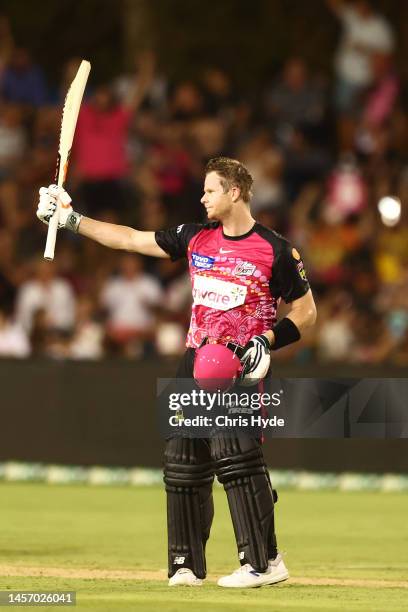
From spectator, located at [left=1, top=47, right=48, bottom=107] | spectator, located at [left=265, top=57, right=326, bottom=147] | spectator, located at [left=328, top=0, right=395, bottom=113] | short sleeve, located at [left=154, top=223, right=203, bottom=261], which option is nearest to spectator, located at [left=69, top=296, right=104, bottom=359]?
spectator, located at [left=1, top=47, right=48, bottom=107]

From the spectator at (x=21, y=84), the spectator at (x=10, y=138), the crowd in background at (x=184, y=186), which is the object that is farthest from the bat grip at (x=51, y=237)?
the spectator at (x=21, y=84)

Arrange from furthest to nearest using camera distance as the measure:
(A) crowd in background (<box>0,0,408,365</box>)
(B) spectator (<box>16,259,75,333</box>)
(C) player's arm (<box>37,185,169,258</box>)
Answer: (B) spectator (<box>16,259,75,333</box>) < (A) crowd in background (<box>0,0,408,365</box>) < (C) player's arm (<box>37,185,169,258</box>)

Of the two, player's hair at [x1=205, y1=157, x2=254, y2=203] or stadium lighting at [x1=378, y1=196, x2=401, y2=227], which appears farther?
stadium lighting at [x1=378, y1=196, x2=401, y2=227]

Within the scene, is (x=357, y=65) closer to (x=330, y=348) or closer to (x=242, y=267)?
(x=330, y=348)

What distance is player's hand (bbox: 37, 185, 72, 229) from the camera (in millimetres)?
8383

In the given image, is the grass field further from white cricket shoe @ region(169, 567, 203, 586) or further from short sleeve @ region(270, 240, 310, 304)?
short sleeve @ region(270, 240, 310, 304)

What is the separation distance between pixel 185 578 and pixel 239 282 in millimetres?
1549

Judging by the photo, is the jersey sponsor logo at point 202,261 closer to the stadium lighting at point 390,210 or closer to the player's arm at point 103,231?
the player's arm at point 103,231

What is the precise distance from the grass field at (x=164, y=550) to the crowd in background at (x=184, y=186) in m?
2.20

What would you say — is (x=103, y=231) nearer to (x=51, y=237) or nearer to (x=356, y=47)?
(x=51, y=237)

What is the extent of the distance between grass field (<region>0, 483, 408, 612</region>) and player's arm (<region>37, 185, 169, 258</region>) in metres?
1.78

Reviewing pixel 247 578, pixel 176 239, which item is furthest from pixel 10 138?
pixel 247 578

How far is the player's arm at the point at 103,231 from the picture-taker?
330 inches

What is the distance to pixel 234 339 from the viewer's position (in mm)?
8117
